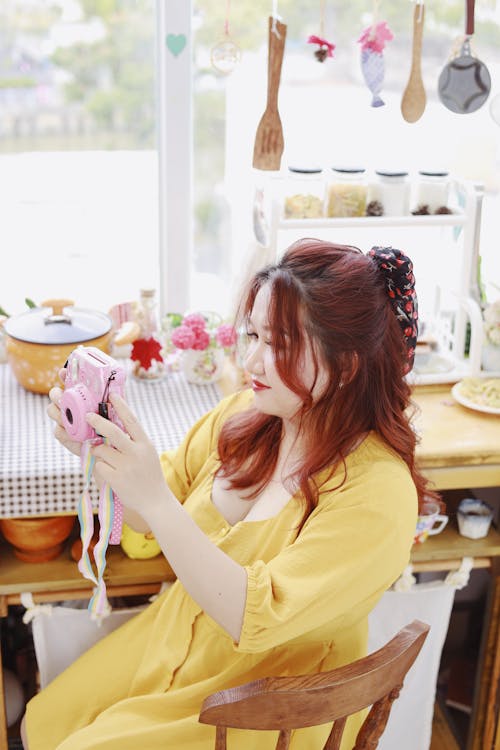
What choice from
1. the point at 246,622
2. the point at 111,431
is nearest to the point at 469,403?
the point at 246,622

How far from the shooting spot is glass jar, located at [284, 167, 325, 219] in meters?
1.94

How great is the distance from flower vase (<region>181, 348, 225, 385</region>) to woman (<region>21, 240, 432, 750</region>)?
0.40 metres

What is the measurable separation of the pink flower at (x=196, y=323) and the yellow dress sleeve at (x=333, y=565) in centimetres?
78

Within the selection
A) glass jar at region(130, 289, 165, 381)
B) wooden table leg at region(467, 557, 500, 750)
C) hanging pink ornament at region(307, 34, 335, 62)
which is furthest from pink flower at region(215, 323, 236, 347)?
wooden table leg at region(467, 557, 500, 750)

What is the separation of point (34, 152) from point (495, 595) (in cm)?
145

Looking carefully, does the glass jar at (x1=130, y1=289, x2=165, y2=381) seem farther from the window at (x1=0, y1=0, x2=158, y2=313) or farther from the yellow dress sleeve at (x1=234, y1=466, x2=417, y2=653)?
the yellow dress sleeve at (x1=234, y1=466, x2=417, y2=653)

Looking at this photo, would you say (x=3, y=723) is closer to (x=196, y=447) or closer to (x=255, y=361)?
(x=196, y=447)

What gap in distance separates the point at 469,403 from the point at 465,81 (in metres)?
0.67

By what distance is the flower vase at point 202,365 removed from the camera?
80.9 inches

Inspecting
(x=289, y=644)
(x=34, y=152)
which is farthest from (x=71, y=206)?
(x=289, y=644)

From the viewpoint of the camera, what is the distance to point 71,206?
88.8 inches

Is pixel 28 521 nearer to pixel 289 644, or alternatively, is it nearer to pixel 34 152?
pixel 289 644

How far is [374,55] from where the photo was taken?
6.28 ft

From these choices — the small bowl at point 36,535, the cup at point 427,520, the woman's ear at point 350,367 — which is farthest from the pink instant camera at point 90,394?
the cup at point 427,520
